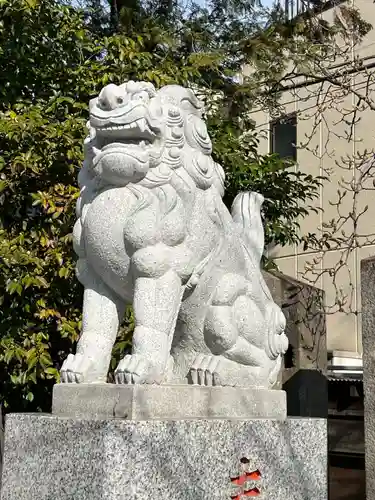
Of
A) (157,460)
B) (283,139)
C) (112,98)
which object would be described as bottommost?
(157,460)

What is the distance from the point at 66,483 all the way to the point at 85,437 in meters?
0.20

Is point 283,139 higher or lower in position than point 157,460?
higher

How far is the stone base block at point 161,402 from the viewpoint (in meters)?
2.87

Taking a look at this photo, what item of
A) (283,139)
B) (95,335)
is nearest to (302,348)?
(95,335)

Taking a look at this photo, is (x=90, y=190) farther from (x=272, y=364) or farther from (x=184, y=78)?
(x=184, y=78)

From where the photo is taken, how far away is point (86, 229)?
3.25 metres

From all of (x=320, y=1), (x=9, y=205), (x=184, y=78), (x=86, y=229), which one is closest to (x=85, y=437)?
(x=86, y=229)

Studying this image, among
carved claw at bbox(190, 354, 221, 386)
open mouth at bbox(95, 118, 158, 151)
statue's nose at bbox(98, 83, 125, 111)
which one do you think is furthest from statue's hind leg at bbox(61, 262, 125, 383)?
statue's nose at bbox(98, 83, 125, 111)

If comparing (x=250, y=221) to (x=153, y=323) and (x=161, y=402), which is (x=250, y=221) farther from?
(x=161, y=402)

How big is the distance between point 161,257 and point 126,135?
21.8 inches

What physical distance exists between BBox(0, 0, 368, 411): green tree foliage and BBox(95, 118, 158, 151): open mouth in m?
2.16

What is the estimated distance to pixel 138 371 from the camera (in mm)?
2930

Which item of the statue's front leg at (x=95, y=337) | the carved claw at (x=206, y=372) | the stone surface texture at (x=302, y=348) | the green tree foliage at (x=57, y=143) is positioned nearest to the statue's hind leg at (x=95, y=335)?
the statue's front leg at (x=95, y=337)

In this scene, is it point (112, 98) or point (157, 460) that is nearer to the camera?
point (157, 460)
